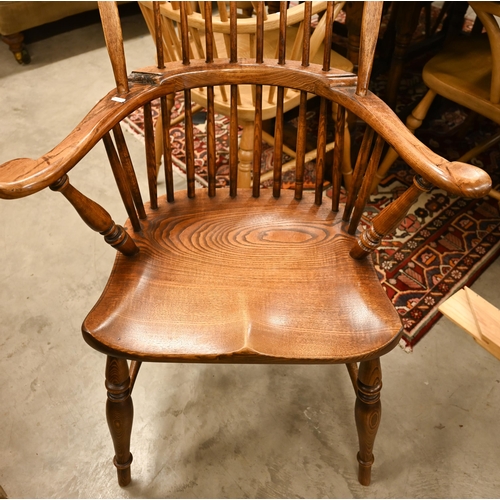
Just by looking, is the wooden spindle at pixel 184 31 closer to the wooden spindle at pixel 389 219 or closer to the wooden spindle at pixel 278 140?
the wooden spindle at pixel 278 140

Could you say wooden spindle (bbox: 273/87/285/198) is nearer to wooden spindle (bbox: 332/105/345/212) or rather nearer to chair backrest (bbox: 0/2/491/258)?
chair backrest (bbox: 0/2/491/258)

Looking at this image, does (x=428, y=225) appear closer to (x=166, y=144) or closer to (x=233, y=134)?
(x=233, y=134)

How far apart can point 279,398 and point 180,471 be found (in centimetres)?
33

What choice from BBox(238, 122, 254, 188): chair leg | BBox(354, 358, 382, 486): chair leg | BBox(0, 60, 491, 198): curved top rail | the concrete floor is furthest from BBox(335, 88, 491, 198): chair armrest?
the concrete floor

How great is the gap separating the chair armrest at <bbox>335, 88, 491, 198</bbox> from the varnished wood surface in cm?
28

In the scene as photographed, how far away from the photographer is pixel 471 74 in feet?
4.87

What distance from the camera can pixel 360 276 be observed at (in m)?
0.95

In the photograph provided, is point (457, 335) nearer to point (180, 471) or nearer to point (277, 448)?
point (277, 448)

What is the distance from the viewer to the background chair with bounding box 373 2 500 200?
1.26 meters

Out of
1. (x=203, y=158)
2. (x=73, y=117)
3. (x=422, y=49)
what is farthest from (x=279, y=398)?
(x=422, y=49)

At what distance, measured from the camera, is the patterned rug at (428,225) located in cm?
156

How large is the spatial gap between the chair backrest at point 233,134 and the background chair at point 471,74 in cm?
58

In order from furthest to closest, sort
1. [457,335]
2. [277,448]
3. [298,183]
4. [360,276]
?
[457,335]
[277,448]
[298,183]
[360,276]

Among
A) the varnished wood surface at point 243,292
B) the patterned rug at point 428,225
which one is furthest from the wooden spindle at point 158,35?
the patterned rug at point 428,225
